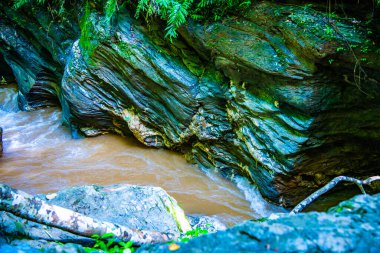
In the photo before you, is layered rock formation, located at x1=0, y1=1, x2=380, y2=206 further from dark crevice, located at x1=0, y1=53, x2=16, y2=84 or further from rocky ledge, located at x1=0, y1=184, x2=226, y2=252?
dark crevice, located at x1=0, y1=53, x2=16, y2=84

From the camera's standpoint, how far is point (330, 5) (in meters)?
3.93

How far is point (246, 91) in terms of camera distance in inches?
203

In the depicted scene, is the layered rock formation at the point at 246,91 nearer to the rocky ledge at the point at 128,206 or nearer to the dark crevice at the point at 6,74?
the rocky ledge at the point at 128,206

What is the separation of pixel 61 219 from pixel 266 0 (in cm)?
395

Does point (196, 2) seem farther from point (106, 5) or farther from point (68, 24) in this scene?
point (68, 24)

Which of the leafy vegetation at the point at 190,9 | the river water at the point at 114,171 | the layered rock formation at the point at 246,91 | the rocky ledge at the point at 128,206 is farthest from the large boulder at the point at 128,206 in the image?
the leafy vegetation at the point at 190,9

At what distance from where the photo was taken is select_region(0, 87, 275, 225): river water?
557 cm

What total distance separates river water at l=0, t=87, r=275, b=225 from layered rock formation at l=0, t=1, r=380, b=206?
0.30 metres

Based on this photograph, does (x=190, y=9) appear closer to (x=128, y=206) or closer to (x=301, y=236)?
(x=128, y=206)

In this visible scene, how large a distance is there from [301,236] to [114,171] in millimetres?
5650

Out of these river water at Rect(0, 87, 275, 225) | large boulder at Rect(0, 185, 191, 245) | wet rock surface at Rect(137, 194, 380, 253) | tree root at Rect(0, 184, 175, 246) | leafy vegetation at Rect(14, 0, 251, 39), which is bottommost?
→ river water at Rect(0, 87, 275, 225)

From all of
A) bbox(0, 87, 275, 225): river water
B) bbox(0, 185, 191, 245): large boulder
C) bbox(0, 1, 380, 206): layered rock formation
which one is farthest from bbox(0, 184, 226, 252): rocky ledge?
bbox(0, 1, 380, 206): layered rock formation

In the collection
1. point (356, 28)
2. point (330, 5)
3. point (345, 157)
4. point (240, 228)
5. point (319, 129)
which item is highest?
point (330, 5)

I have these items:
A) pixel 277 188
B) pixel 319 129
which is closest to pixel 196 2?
pixel 319 129
